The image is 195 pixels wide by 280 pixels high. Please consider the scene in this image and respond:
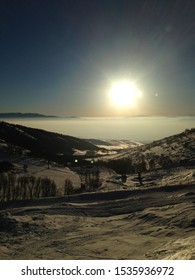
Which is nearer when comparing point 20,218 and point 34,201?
point 20,218

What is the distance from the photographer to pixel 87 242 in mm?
28922

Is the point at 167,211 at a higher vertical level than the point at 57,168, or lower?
higher

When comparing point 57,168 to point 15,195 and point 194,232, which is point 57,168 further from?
point 194,232

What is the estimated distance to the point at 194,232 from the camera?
26.5 m

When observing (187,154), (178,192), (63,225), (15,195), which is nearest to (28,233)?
(63,225)

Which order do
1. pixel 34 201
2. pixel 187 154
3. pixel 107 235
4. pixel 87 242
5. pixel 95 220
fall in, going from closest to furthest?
pixel 87 242 → pixel 107 235 → pixel 95 220 → pixel 34 201 → pixel 187 154

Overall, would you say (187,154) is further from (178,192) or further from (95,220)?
(95,220)

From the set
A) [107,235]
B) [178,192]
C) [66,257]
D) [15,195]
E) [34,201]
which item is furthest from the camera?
[15,195]

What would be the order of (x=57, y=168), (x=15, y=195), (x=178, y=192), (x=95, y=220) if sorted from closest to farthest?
(x=95, y=220) → (x=178, y=192) → (x=15, y=195) → (x=57, y=168)

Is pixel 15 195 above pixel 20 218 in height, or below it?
below

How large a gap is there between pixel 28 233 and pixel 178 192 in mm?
26490
